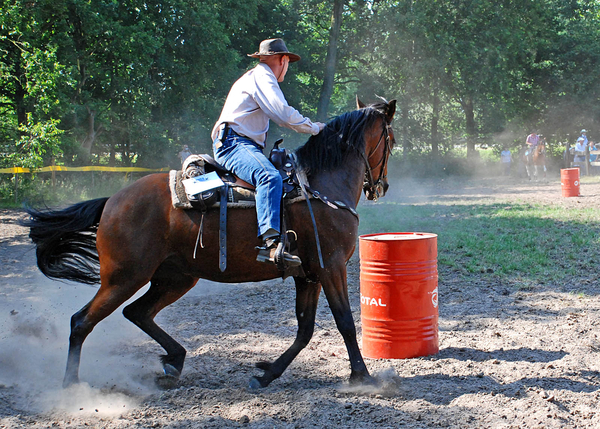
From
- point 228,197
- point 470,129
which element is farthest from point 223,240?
point 470,129

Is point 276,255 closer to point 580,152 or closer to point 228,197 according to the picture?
point 228,197

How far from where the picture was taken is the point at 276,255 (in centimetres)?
420

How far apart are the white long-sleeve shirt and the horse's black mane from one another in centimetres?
14

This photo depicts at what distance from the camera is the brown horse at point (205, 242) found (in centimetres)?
436

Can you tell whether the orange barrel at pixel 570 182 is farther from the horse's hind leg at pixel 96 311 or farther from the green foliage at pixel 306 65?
the horse's hind leg at pixel 96 311

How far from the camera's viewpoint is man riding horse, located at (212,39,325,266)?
4.26m

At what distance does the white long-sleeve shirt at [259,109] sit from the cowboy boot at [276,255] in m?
0.89

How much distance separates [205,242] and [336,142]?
4.44 feet

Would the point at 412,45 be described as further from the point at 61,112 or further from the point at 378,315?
the point at 378,315

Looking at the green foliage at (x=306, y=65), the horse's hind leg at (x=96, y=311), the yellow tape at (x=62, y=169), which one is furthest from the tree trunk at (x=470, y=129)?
the horse's hind leg at (x=96, y=311)

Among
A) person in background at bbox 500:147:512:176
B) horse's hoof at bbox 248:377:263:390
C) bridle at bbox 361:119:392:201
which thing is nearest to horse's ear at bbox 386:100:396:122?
bridle at bbox 361:119:392:201

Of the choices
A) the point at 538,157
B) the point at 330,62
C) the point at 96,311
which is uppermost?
the point at 330,62

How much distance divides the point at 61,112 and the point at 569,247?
15645 mm

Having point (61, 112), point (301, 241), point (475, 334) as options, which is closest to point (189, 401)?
point (301, 241)
